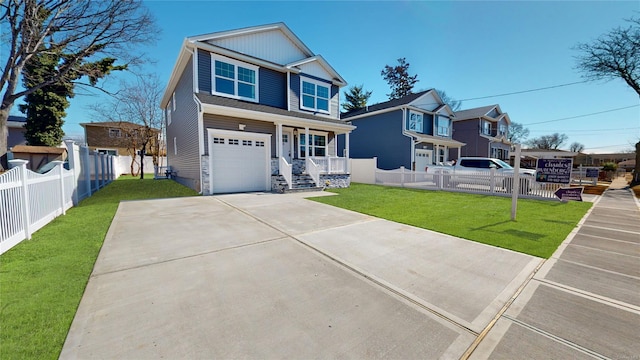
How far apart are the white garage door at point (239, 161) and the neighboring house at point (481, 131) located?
81.6 ft

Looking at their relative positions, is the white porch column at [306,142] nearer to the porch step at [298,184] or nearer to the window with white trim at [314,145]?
the window with white trim at [314,145]

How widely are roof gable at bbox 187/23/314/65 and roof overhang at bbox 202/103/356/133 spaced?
336cm

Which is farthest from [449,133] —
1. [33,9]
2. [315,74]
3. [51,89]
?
[51,89]

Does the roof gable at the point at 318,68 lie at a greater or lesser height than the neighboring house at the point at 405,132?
greater

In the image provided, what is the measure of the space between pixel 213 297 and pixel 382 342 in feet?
5.93

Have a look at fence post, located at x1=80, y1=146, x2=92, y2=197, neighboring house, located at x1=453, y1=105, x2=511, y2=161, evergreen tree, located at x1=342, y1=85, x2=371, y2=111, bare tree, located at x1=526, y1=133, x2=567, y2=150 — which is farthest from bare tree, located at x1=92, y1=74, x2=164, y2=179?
bare tree, located at x1=526, y1=133, x2=567, y2=150

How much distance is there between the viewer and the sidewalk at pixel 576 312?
1.99 metres

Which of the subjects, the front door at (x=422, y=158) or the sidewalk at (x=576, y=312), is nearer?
the sidewalk at (x=576, y=312)

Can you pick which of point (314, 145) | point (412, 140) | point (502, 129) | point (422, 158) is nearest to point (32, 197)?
point (314, 145)

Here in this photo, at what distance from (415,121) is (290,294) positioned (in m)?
21.0

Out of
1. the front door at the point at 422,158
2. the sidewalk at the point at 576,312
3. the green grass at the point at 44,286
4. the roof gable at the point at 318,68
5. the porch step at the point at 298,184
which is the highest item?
the roof gable at the point at 318,68

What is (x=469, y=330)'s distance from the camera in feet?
7.26

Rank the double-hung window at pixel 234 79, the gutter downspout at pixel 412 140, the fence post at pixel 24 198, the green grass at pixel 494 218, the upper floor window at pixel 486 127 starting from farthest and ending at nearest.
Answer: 1. the upper floor window at pixel 486 127
2. the gutter downspout at pixel 412 140
3. the double-hung window at pixel 234 79
4. the green grass at pixel 494 218
5. the fence post at pixel 24 198

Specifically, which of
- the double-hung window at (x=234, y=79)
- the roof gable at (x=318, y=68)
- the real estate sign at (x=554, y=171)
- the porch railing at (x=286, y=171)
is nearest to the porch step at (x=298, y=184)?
the porch railing at (x=286, y=171)
